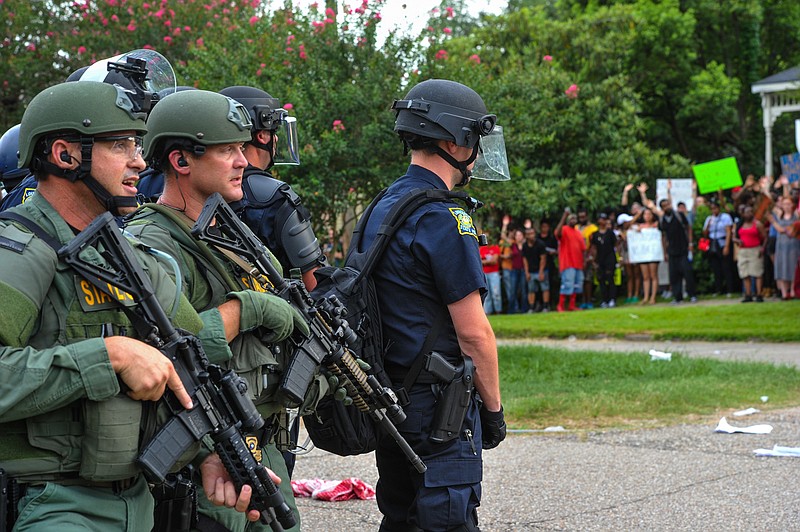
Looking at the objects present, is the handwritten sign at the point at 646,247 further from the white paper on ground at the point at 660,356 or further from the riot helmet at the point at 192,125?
the riot helmet at the point at 192,125

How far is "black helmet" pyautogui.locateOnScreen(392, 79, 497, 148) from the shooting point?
419cm

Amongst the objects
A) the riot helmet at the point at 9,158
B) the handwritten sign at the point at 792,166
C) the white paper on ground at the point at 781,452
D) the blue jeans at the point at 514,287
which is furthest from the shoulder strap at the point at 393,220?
the handwritten sign at the point at 792,166

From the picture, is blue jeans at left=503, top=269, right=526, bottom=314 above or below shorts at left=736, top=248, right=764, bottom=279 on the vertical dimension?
below

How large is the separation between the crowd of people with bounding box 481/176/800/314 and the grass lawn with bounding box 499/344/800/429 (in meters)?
7.12

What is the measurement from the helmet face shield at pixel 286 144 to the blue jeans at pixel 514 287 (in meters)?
16.0

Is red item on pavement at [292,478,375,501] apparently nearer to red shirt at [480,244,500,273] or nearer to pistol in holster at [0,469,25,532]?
pistol in holster at [0,469,25,532]

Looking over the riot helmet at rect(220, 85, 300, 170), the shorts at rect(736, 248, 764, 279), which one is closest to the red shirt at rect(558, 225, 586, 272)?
the shorts at rect(736, 248, 764, 279)

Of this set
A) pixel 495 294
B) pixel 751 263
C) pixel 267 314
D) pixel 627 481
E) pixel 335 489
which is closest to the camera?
pixel 267 314

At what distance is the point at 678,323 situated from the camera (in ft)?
51.6

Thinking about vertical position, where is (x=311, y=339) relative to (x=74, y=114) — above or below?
below

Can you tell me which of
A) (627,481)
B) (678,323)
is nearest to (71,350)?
(627,481)

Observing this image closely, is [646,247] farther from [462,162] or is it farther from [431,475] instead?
[431,475]

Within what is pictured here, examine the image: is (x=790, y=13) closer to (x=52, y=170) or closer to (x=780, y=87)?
(x=780, y=87)

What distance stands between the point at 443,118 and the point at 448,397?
3.58 ft
